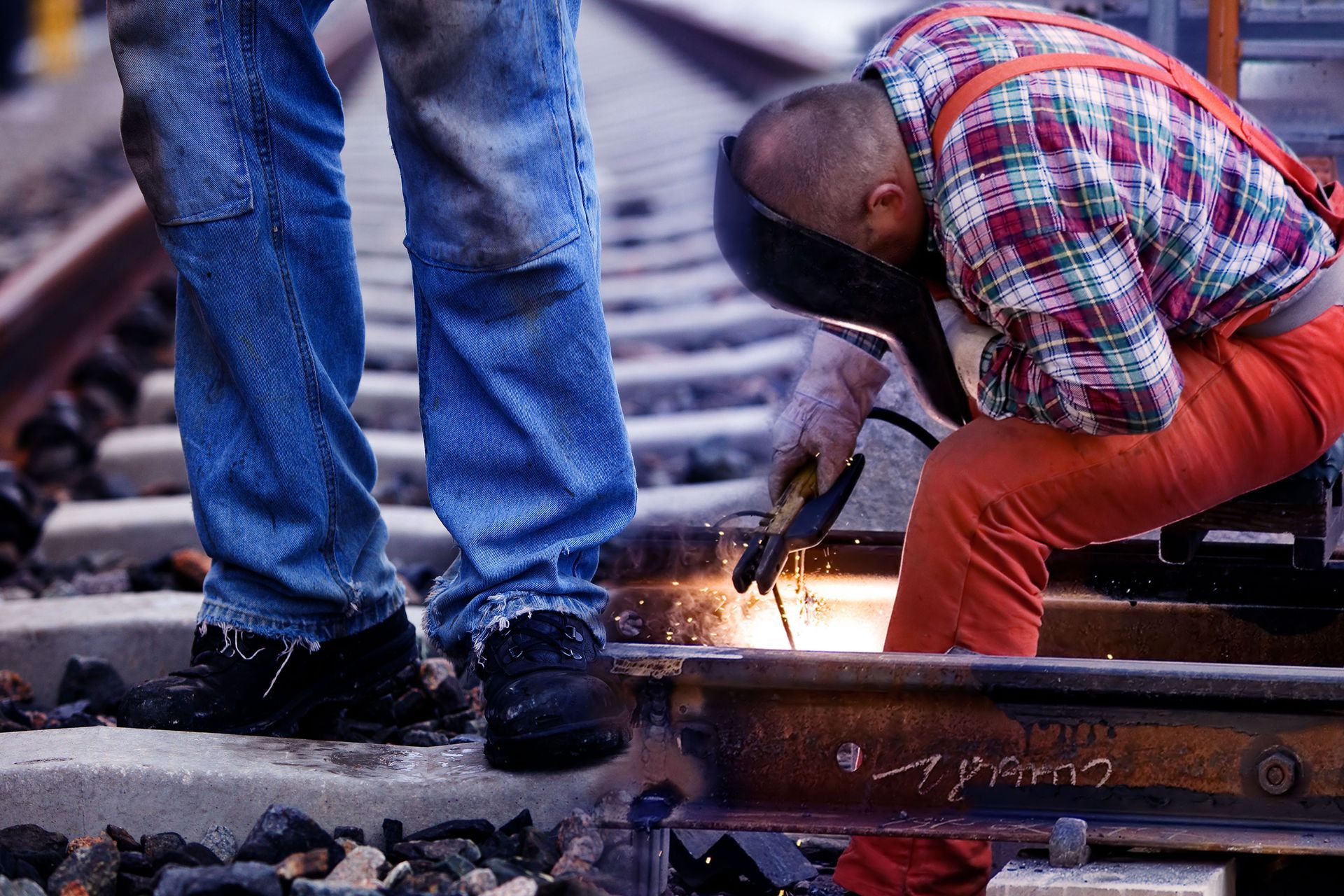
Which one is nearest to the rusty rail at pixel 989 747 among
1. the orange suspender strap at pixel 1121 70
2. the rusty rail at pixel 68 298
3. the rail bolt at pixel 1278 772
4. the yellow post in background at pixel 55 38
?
the rail bolt at pixel 1278 772

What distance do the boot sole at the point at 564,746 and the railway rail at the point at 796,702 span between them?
0.09 ft

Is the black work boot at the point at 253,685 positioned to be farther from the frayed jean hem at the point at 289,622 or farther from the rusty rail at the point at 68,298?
the rusty rail at the point at 68,298

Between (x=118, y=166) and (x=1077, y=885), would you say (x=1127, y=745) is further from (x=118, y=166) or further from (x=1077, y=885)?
(x=118, y=166)

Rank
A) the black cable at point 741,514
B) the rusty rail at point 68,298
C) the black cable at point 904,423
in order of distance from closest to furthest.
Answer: the black cable at point 741,514
the black cable at point 904,423
the rusty rail at point 68,298

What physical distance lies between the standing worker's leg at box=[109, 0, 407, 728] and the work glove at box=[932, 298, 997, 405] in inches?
38.8

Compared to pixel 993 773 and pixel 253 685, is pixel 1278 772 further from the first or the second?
pixel 253 685

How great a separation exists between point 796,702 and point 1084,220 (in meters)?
0.77

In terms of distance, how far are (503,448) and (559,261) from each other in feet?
0.98

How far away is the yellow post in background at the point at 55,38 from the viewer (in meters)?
13.9

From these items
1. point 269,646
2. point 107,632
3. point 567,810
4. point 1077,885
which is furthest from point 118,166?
point 1077,885

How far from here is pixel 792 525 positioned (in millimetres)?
2559

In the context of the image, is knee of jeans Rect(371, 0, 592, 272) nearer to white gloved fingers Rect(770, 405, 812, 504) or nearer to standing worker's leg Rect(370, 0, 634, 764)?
standing worker's leg Rect(370, 0, 634, 764)

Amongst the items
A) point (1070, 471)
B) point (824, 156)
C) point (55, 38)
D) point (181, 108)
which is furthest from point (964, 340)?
point (55, 38)

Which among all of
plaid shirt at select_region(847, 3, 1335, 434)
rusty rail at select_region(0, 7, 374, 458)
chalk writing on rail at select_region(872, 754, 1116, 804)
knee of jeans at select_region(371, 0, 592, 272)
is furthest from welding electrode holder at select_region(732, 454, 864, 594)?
rusty rail at select_region(0, 7, 374, 458)
